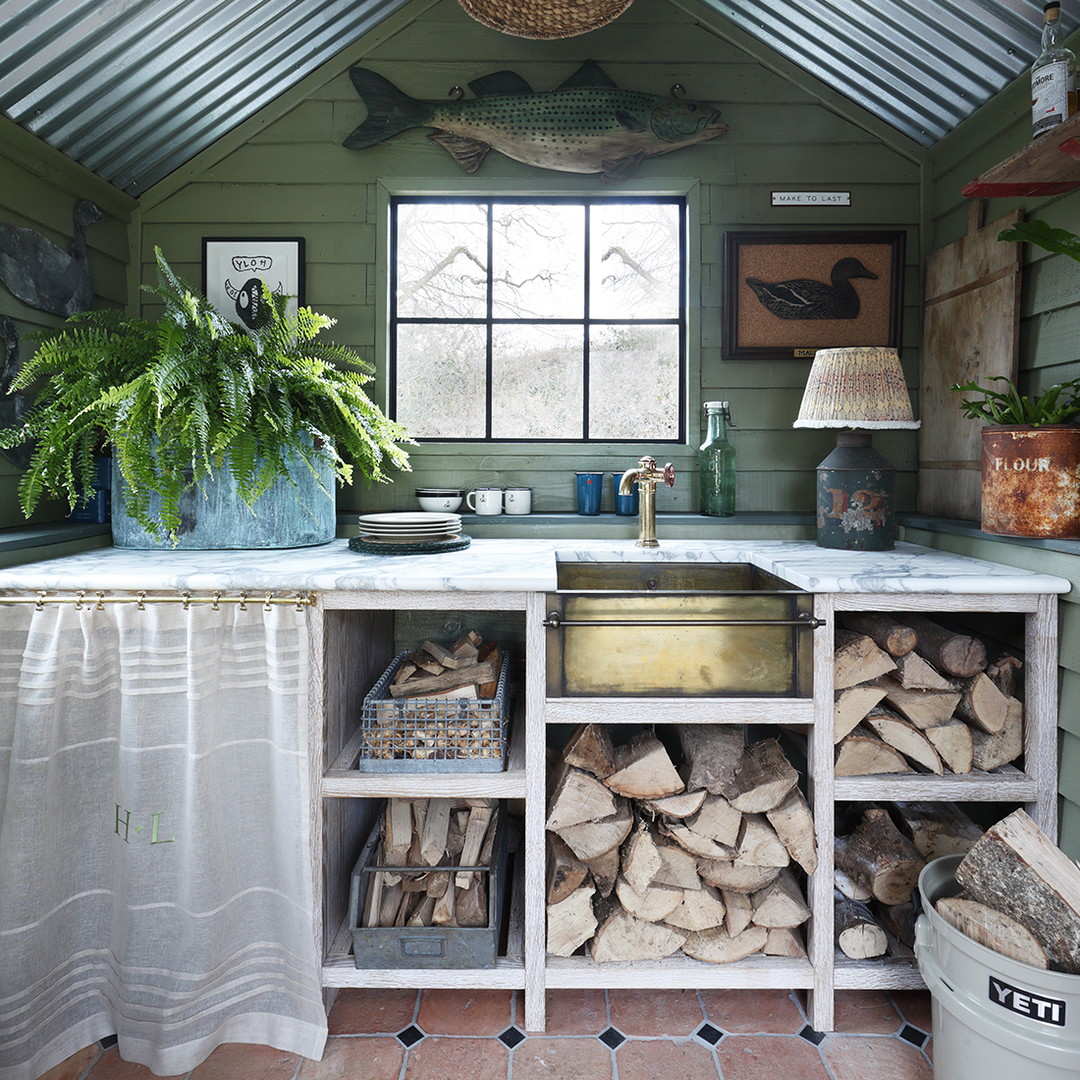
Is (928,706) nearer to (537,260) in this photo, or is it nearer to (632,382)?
(632,382)

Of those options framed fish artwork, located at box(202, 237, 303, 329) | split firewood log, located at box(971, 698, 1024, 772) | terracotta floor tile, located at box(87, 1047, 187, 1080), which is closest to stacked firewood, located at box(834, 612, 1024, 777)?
split firewood log, located at box(971, 698, 1024, 772)

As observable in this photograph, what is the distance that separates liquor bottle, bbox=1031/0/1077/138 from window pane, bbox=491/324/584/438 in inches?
55.7

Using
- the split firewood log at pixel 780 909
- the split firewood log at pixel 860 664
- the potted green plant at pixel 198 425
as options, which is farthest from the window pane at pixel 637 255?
the split firewood log at pixel 780 909

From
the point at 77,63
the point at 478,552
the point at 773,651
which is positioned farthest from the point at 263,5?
the point at 773,651

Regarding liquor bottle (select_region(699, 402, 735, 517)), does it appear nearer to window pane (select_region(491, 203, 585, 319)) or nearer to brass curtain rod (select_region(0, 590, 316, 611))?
window pane (select_region(491, 203, 585, 319))

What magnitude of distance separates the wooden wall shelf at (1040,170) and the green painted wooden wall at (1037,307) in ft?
0.18

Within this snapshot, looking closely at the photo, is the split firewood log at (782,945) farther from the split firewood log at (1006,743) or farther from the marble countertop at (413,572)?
the marble countertop at (413,572)

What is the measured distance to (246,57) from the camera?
2.32m

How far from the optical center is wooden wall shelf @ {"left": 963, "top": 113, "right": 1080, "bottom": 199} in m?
1.63

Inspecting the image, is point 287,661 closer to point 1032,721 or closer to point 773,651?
point 773,651

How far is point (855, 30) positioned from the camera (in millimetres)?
2240

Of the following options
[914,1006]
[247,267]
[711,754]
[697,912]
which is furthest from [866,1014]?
[247,267]

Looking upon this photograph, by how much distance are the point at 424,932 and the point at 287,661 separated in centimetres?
73

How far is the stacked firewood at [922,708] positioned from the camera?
1724 millimetres
